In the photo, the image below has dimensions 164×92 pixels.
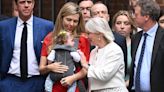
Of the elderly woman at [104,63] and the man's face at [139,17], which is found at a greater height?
the man's face at [139,17]

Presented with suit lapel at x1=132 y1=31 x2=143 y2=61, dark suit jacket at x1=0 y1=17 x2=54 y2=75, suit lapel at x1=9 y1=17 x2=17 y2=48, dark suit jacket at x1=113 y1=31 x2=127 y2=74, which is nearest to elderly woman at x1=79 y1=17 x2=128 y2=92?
suit lapel at x1=132 y1=31 x2=143 y2=61

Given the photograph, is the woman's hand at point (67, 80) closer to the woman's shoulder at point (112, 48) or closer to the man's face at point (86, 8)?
the woman's shoulder at point (112, 48)

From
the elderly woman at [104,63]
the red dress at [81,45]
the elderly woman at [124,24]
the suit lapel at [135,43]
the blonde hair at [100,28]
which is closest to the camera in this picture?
the elderly woman at [104,63]

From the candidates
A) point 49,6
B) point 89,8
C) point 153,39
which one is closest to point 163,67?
point 153,39

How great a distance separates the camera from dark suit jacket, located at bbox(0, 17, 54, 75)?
20.6 ft

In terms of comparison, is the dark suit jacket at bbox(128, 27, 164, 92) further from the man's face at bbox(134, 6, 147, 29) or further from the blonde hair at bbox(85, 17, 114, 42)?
the blonde hair at bbox(85, 17, 114, 42)

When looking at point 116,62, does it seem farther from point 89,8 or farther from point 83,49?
point 89,8

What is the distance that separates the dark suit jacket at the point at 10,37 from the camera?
629 cm

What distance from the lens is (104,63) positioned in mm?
5711

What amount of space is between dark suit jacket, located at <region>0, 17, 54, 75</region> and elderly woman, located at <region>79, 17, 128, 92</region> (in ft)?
2.43

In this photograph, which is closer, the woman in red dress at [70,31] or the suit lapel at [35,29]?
the woman in red dress at [70,31]

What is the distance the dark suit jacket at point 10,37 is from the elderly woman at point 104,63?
2.43 ft

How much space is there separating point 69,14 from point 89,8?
1.26 meters

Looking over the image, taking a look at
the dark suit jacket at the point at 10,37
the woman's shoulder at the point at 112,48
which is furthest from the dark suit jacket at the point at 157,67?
the dark suit jacket at the point at 10,37
